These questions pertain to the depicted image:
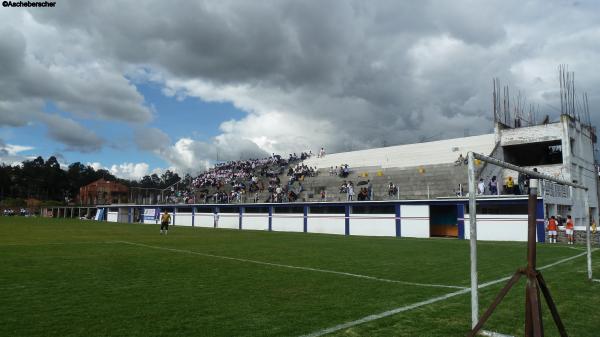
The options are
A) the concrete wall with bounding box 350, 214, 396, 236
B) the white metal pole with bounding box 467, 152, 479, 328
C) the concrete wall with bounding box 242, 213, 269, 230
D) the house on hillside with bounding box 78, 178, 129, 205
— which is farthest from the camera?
the house on hillside with bounding box 78, 178, 129, 205

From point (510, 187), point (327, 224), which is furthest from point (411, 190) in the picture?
point (510, 187)

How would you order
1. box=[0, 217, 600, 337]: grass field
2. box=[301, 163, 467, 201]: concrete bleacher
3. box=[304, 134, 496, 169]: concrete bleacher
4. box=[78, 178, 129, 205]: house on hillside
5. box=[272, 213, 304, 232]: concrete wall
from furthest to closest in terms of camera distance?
box=[78, 178, 129, 205]: house on hillside < box=[304, 134, 496, 169]: concrete bleacher < box=[272, 213, 304, 232]: concrete wall < box=[301, 163, 467, 201]: concrete bleacher < box=[0, 217, 600, 337]: grass field

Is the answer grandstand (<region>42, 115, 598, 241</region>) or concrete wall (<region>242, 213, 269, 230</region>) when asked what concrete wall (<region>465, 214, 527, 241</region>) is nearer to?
grandstand (<region>42, 115, 598, 241</region>)

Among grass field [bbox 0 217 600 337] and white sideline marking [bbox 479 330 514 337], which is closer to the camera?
white sideline marking [bbox 479 330 514 337]

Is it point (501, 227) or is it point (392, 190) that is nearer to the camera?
point (501, 227)

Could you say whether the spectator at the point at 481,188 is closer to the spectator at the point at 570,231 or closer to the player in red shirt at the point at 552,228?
the player in red shirt at the point at 552,228

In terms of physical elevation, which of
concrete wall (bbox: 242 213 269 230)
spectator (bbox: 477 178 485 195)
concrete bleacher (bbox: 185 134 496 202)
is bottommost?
concrete wall (bbox: 242 213 269 230)

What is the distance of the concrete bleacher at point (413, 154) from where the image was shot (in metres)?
42.9

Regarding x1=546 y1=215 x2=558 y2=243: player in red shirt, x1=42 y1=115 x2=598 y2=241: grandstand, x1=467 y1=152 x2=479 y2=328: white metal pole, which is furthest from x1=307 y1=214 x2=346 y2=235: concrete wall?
x1=467 y1=152 x2=479 y2=328: white metal pole

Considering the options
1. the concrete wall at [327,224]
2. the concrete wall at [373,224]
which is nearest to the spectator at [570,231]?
the concrete wall at [373,224]

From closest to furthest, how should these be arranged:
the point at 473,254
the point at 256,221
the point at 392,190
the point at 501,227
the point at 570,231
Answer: the point at 473,254, the point at 570,231, the point at 501,227, the point at 392,190, the point at 256,221

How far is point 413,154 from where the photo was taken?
4772 cm

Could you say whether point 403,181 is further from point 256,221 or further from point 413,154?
point 256,221

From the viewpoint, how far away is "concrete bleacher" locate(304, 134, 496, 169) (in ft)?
141
